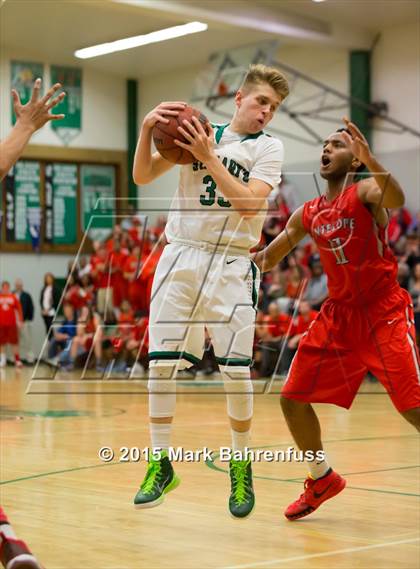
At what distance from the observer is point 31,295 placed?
78.8 ft

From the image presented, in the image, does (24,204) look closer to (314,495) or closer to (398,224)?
(398,224)

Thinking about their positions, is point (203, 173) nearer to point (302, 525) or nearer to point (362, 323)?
point (362, 323)

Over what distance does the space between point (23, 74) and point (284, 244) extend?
61.1ft

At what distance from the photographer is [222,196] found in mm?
5051

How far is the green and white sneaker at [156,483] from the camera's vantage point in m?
4.87

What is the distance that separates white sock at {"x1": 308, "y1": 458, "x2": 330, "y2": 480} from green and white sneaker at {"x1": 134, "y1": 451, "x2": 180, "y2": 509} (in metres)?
0.85

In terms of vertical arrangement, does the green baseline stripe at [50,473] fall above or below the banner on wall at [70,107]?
below

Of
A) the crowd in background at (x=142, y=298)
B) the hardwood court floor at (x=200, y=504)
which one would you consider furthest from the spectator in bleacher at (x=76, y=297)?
the hardwood court floor at (x=200, y=504)

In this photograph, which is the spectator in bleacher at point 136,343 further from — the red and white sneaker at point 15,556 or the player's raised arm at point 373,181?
the red and white sneaker at point 15,556

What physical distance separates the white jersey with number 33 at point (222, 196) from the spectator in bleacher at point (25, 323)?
17249 millimetres

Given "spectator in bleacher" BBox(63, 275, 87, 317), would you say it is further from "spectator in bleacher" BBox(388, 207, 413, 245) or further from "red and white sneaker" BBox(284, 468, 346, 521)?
"red and white sneaker" BBox(284, 468, 346, 521)

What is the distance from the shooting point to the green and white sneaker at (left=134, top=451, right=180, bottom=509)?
487 cm

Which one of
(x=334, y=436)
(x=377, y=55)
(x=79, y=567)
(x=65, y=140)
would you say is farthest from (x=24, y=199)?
(x=79, y=567)

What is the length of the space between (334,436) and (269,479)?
7.82 feet
